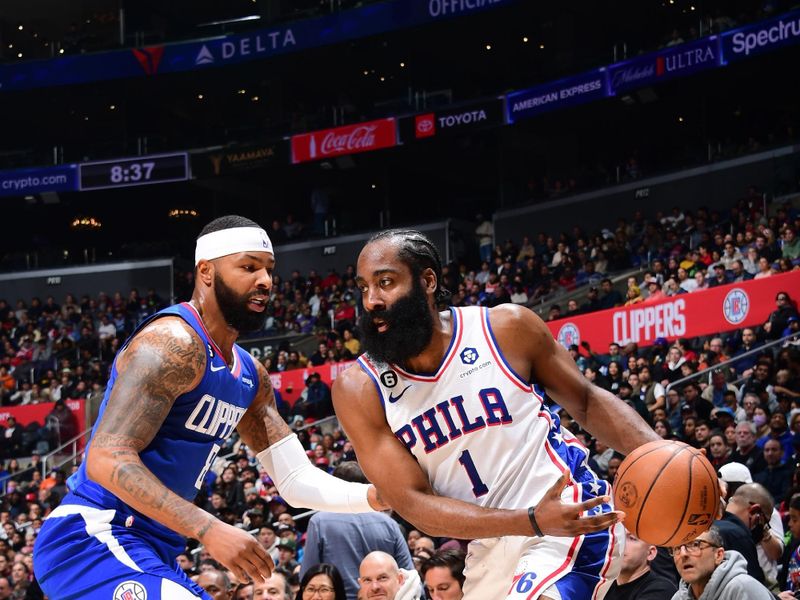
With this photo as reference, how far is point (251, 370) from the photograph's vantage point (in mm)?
4906

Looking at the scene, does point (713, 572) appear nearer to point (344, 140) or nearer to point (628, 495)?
point (628, 495)

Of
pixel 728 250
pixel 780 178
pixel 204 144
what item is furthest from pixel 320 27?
pixel 728 250

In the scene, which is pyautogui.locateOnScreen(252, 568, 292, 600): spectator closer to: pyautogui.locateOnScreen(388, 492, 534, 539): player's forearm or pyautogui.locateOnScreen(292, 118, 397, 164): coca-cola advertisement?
pyautogui.locateOnScreen(388, 492, 534, 539): player's forearm

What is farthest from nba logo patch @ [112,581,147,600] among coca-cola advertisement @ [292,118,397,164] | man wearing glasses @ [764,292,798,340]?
coca-cola advertisement @ [292,118,397,164]

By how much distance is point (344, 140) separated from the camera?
2772cm

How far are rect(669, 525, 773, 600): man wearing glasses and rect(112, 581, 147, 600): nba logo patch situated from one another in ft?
10.5

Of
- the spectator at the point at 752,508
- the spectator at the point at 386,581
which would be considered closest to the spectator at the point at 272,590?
the spectator at the point at 386,581

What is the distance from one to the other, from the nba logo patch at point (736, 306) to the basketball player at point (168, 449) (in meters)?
10.6

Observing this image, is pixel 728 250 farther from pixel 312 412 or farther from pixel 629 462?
pixel 629 462

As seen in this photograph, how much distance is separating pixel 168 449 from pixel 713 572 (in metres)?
3.40

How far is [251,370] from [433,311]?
0.96 metres

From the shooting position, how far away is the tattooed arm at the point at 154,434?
3.92 m

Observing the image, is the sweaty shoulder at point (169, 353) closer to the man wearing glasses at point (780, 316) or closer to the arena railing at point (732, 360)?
the arena railing at point (732, 360)

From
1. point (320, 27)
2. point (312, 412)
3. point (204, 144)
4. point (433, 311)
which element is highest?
point (320, 27)
